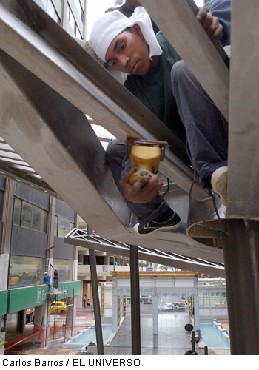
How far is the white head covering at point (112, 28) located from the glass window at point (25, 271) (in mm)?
17078

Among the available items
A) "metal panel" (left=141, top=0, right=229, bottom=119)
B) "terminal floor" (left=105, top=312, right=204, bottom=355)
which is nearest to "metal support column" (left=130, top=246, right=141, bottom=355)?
"metal panel" (left=141, top=0, right=229, bottom=119)

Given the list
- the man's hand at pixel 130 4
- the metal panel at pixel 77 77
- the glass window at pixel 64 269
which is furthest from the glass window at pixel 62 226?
the metal panel at pixel 77 77

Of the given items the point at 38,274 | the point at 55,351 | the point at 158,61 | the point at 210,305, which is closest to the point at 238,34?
the point at 158,61

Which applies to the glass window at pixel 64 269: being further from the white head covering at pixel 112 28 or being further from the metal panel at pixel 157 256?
the white head covering at pixel 112 28

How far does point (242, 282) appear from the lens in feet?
7.36

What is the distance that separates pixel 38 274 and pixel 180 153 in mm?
21140

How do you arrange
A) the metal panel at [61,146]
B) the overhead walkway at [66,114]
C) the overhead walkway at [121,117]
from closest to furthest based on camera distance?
the overhead walkway at [121,117] < the overhead walkway at [66,114] < the metal panel at [61,146]

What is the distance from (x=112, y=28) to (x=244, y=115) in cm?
106

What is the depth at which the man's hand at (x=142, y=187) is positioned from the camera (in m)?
2.04

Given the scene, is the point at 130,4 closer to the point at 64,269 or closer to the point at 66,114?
the point at 66,114

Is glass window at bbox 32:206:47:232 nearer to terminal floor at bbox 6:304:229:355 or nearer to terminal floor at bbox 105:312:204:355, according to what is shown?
terminal floor at bbox 6:304:229:355

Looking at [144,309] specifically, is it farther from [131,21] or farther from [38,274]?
[131,21]

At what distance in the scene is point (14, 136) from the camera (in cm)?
216

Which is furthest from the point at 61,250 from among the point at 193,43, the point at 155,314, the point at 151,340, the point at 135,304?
the point at 193,43
